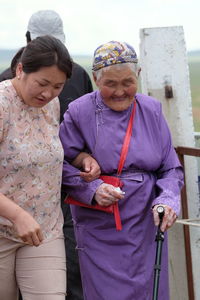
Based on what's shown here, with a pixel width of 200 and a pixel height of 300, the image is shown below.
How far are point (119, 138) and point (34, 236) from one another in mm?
652

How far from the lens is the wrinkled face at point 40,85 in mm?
2693

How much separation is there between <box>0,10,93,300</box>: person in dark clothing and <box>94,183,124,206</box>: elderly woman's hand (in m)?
0.96

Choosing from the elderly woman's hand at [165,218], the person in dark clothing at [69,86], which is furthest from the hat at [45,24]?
the elderly woman's hand at [165,218]

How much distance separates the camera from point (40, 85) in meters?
2.71

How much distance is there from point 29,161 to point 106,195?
16.1 inches

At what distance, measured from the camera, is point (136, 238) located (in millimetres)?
3010

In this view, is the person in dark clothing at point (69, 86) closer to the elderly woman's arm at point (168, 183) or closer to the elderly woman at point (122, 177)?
the elderly woman at point (122, 177)

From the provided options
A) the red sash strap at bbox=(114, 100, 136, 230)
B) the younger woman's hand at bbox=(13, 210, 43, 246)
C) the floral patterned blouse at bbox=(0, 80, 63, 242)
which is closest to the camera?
the younger woman's hand at bbox=(13, 210, 43, 246)

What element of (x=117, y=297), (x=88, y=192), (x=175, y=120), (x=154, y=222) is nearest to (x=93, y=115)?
(x=88, y=192)

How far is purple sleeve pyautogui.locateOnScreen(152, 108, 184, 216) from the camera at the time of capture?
9.70ft

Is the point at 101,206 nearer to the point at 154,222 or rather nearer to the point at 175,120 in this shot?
the point at 154,222

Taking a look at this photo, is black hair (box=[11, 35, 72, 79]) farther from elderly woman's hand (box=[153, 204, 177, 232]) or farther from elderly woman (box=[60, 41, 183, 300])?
elderly woman's hand (box=[153, 204, 177, 232])

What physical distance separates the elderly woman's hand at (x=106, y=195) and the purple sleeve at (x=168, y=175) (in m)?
0.18

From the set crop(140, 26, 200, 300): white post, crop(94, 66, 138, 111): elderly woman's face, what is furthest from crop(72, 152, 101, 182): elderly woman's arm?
crop(140, 26, 200, 300): white post
